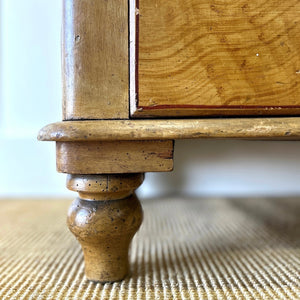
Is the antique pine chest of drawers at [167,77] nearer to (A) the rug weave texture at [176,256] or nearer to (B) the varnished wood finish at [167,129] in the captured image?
(B) the varnished wood finish at [167,129]

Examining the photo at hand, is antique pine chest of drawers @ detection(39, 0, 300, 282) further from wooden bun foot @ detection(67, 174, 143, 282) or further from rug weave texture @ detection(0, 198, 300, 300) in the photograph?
rug weave texture @ detection(0, 198, 300, 300)

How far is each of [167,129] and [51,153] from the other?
0.75 metres

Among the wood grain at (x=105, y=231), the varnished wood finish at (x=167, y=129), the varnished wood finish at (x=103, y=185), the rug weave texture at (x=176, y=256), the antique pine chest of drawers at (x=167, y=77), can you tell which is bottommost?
the rug weave texture at (x=176, y=256)

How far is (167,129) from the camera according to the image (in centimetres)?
38

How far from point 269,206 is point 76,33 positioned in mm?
732

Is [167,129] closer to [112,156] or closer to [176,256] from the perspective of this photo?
[112,156]

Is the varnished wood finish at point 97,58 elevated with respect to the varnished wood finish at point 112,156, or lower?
elevated

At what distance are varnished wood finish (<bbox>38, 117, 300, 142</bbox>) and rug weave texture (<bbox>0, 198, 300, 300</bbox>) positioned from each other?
19cm

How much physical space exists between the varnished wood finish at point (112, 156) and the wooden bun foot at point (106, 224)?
0.02 meters

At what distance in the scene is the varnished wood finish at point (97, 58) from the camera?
0.39 metres

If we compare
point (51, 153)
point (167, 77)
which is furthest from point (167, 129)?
point (51, 153)

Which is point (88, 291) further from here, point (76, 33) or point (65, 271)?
point (76, 33)

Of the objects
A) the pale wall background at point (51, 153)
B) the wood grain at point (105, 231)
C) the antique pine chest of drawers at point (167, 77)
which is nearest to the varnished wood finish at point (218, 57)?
the antique pine chest of drawers at point (167, 77)

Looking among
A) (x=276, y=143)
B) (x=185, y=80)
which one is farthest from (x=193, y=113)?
(x=276, y=143)
